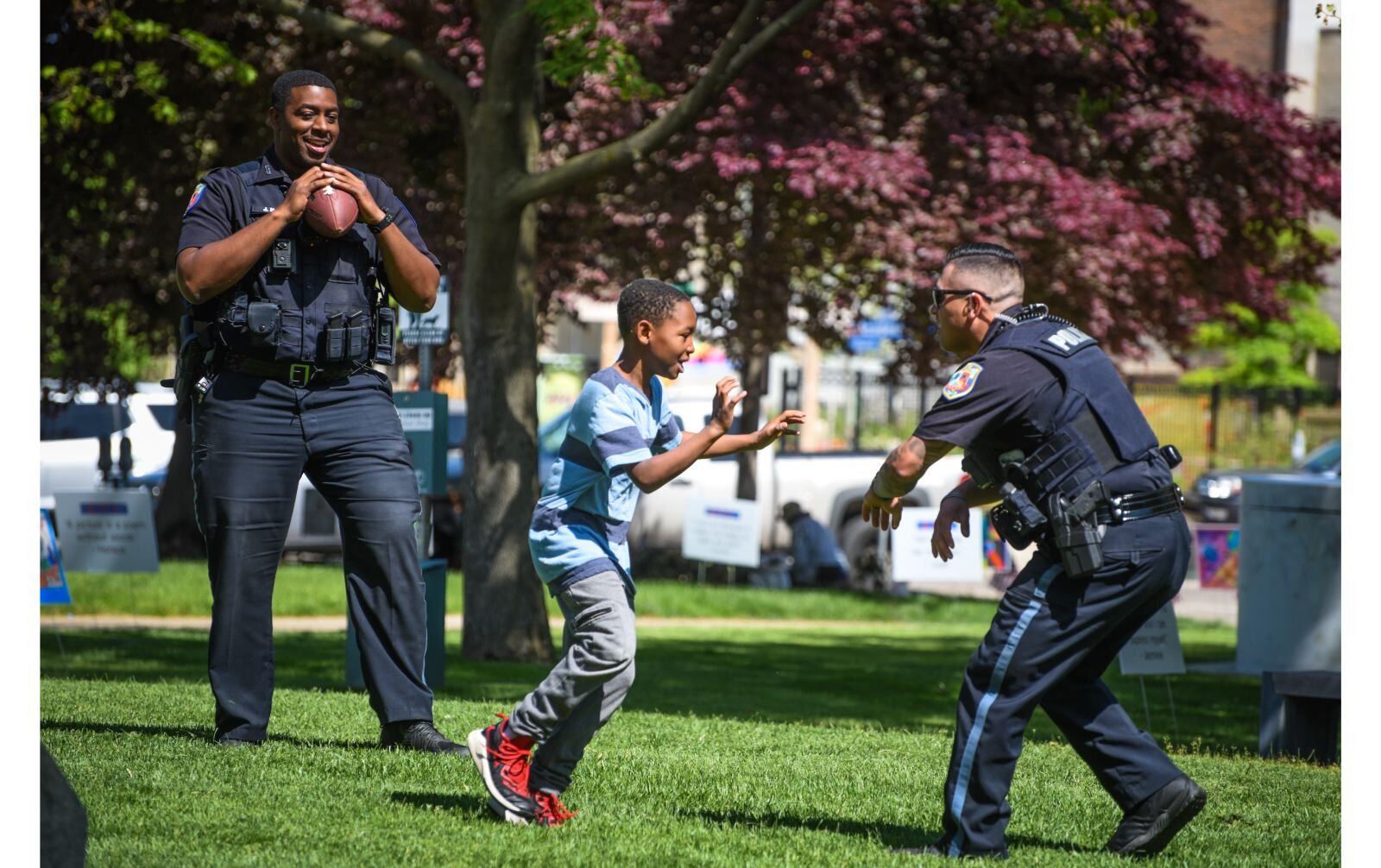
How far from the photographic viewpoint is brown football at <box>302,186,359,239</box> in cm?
547

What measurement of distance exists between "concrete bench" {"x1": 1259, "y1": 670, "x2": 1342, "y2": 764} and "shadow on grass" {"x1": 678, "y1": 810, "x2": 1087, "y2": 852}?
3.42 m

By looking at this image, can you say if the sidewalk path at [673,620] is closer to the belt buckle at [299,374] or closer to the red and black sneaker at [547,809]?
the belt buckle at [299,374]

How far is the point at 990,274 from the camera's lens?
4730 mm

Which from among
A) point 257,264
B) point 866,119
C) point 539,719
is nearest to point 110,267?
point 866,119

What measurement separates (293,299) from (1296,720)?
17.0ft

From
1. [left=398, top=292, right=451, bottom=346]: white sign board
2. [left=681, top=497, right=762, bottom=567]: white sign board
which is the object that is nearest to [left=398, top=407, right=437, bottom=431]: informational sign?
[left=398, top=292, right=451, bottom=346]: white sign board

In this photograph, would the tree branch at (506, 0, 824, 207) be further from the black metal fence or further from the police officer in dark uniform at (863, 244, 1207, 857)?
the black metal fence

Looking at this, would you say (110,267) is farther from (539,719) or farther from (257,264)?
(539,719)

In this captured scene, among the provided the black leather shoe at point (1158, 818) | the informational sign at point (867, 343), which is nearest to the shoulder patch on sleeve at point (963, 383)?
the black leather shoe at point (1158, 818)

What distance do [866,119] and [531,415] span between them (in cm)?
570

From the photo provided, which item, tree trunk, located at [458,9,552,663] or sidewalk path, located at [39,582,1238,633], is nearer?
tree trunk, located at [458,9,552,663]

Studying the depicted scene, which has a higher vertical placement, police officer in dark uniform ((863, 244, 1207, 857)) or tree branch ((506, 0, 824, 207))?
tree branch ((506, 0, 824, 207))

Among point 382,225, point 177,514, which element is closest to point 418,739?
point 382,225

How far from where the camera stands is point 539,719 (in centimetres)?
462
